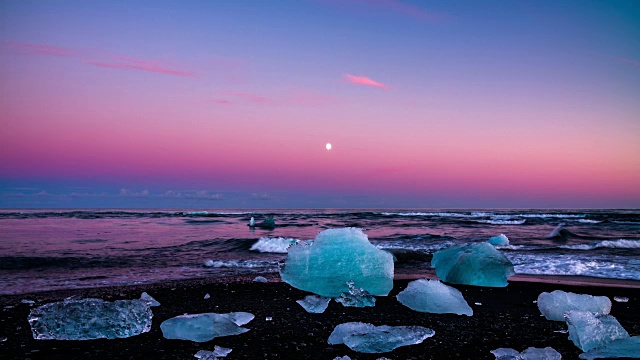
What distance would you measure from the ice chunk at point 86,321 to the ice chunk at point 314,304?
1.57m

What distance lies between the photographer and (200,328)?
11.0 ft

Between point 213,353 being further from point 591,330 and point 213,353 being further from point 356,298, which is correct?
point 591,330

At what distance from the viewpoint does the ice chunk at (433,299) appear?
425 centimetres

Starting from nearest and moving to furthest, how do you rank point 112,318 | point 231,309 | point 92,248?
1. point 112,318
2. point 231,309
3. point 92,248

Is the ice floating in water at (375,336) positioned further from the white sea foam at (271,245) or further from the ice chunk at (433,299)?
the white sea foam at (271,245)

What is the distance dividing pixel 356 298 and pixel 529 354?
1932 mm

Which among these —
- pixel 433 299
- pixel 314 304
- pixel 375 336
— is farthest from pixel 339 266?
pixel 375 336

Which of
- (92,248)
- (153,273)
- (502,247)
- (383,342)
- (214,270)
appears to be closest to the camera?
(383,342)

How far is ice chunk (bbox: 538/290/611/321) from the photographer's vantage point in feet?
13.3

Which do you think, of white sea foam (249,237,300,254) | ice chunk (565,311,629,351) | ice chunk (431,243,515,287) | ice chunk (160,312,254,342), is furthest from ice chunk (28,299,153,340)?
white sea foam (249,237,300,254)

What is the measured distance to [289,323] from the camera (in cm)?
384

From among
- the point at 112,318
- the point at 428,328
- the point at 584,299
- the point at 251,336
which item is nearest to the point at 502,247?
the point at 584,299

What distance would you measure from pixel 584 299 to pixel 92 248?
10.6 meters

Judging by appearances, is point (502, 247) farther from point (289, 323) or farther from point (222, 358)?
point (222, 358)
